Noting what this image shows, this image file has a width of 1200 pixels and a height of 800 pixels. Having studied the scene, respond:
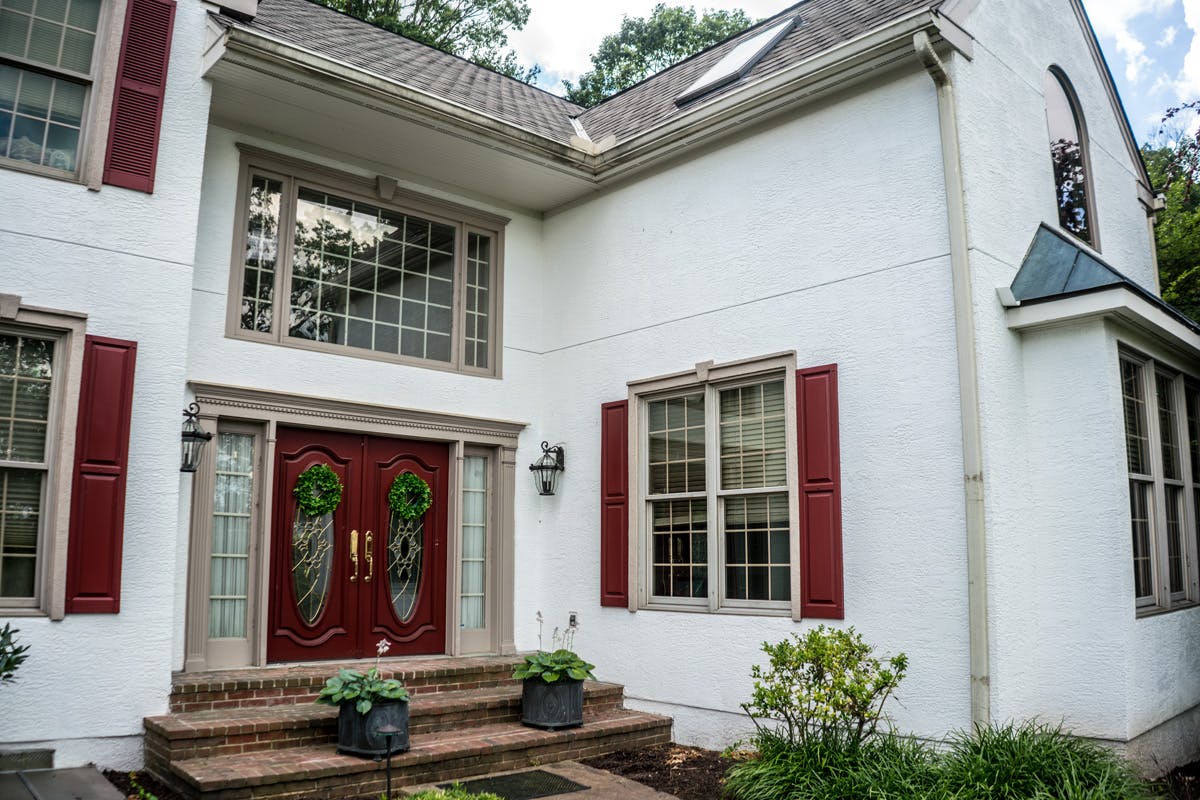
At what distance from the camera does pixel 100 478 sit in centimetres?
545

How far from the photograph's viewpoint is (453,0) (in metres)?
17.7

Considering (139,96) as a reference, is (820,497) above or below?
below

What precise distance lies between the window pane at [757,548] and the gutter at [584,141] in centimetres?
284

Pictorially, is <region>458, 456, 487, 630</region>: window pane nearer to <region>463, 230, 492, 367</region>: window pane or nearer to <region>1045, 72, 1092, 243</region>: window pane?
<region>463, 230, 492, 367</region>: window pane

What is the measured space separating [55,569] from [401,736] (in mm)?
2191

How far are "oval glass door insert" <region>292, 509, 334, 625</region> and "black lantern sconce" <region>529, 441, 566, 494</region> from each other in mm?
1802

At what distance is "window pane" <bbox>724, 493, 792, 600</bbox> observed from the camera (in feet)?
21.0

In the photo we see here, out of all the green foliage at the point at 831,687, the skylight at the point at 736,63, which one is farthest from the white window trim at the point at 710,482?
the skylight at the point at 736,63

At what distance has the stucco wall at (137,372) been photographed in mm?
5227

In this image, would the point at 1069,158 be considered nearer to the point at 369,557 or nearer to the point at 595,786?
the point at 595,786

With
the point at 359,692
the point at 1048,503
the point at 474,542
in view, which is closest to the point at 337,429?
the point at 474,542

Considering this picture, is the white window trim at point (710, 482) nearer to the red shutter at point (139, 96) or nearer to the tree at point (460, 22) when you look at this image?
the red shutter at point (139, 96)

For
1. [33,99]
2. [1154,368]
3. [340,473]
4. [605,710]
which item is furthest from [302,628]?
[1154,368]

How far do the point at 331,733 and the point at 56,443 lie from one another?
2.39 m
